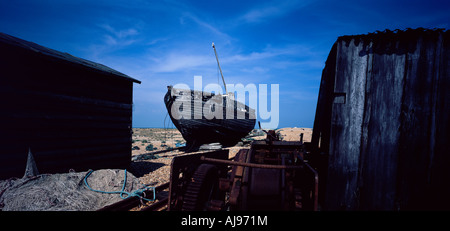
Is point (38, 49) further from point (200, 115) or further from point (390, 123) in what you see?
point (390, 123)

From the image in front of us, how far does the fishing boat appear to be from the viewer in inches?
514

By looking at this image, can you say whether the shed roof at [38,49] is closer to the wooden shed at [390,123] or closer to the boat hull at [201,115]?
the boat hull at [201,115]

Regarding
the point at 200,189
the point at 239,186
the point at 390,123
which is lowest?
the point at 200,189

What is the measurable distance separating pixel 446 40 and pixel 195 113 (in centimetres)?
1131

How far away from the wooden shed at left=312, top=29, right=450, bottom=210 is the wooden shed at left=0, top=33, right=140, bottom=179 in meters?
7.57

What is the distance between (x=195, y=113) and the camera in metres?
13.0

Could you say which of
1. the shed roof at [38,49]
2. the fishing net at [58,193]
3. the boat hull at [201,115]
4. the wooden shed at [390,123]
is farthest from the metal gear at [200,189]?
the boat hull at [201,115]

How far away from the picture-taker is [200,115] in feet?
43.0

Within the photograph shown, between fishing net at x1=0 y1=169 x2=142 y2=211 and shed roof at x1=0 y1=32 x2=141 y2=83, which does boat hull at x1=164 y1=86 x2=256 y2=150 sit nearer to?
shed roof at x1=0 y1=32 x2=141 y2=83

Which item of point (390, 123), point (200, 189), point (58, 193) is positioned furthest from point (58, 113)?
point (390, 123)

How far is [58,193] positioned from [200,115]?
9016mm

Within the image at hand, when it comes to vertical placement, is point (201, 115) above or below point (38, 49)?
below
